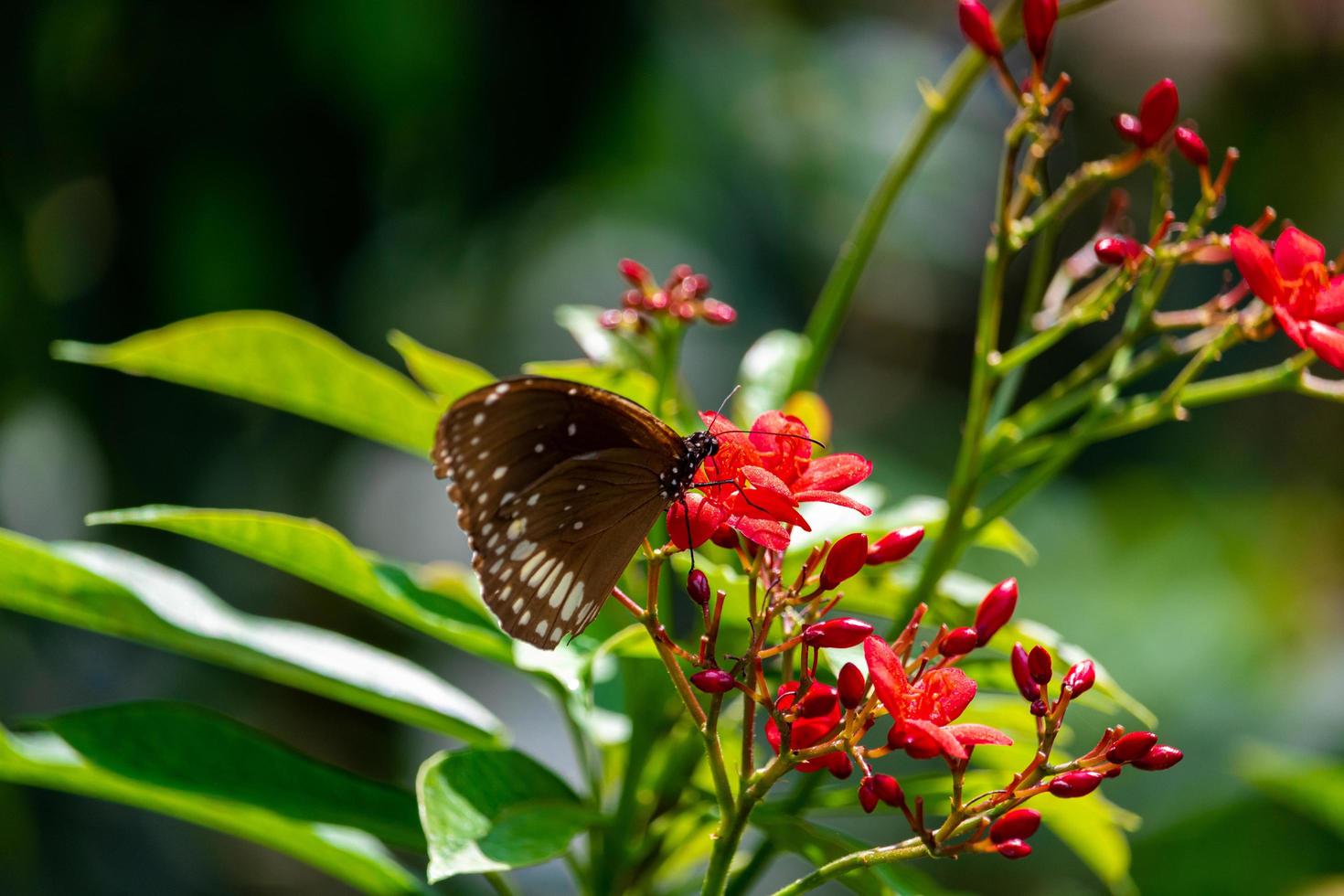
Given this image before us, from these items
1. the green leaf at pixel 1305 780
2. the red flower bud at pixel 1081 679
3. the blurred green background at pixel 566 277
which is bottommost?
the red flower bud at pixel 1081 679

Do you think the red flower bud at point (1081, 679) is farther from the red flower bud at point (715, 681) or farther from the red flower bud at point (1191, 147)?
the red flower bud at point (1191, 147)

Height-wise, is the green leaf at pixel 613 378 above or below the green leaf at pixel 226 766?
above

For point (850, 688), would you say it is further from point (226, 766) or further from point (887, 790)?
point (226, 766)

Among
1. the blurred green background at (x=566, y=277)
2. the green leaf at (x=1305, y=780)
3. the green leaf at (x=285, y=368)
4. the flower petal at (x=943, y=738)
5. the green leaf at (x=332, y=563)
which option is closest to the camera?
the flower petal at (x=943, y=738)

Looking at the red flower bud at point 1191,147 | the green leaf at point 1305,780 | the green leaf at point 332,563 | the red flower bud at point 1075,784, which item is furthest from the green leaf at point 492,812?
the green leaf at point 1305,780

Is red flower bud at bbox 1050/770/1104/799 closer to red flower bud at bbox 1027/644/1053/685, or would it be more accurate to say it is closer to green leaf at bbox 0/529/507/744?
red flower bud at bbox 1027/644/1053/685

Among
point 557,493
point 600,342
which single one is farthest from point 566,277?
point 557,493

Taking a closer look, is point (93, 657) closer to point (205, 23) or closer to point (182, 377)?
point (205, 23)
